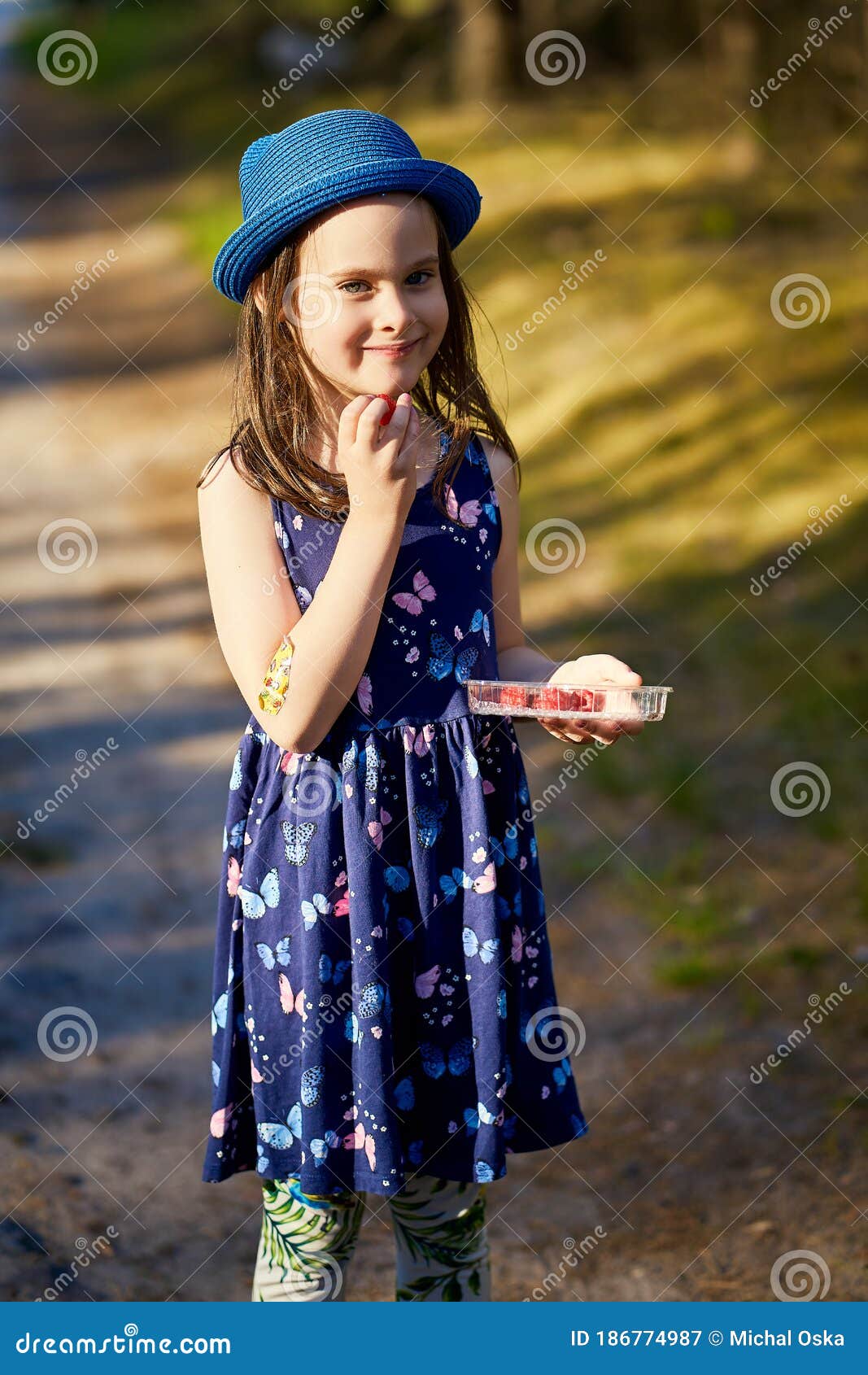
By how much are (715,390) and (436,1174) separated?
6010mm

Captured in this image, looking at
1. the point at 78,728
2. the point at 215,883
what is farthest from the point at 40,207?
the point at 215,883

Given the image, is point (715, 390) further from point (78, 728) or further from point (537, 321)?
point (78, 728)

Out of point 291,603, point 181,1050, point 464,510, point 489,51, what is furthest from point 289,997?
point 489,51

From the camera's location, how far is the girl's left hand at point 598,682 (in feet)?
5.96

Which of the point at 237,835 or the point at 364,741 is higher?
the point at 364,741

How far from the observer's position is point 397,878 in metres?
1.88

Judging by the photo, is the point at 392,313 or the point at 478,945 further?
the point at 478,945

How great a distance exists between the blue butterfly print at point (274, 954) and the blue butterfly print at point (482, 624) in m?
0.51

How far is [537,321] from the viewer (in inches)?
325

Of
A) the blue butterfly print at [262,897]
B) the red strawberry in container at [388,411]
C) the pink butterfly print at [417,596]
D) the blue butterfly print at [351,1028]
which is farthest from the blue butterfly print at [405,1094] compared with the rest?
the red strawberry in container at [388,411]

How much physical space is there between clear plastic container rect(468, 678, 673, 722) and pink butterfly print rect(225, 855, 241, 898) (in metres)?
0.44

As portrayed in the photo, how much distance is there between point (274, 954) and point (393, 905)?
0.19 metres

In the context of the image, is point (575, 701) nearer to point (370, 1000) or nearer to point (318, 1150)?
point (370, 1000)

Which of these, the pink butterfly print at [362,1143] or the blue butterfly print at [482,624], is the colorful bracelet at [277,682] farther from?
the pink butterfly print at [362,1143]
